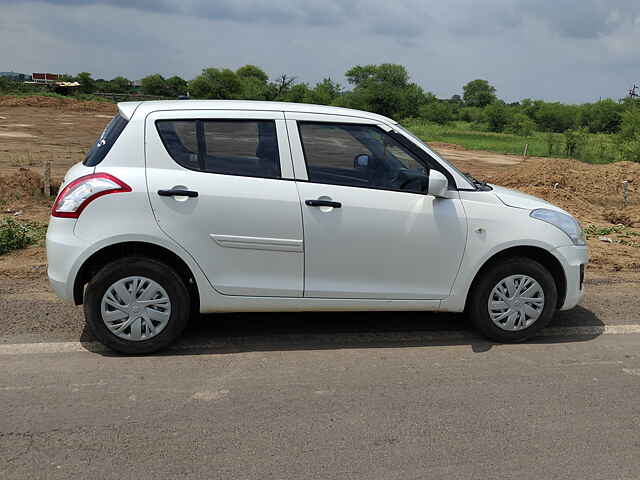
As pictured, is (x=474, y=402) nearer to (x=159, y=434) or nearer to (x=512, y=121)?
(x=159, y=434)

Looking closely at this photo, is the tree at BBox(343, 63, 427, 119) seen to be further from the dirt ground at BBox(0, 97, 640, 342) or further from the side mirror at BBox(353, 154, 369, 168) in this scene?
the side mirror at BBox(353, 154, 369, 168)

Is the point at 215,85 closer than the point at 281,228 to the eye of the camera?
No

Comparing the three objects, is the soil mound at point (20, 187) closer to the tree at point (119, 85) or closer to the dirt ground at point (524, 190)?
the dirt ground at point (524, 190)

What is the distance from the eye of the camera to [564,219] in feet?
17.3

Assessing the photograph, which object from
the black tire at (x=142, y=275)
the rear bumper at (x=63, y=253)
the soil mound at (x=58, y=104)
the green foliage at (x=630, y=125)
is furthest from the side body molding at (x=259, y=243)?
the soil mound at (x=58, y=104)

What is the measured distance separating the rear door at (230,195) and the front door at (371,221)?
0.51 ft

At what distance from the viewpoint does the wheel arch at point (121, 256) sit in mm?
4637

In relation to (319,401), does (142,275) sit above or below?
above

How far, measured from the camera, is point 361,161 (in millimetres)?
5004

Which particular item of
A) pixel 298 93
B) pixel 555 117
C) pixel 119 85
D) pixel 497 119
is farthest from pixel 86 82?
pixel 555 117

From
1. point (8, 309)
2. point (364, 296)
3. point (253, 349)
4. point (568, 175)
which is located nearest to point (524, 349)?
point (364, 296)

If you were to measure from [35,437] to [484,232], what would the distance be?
3383mm

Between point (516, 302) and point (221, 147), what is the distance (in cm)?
260

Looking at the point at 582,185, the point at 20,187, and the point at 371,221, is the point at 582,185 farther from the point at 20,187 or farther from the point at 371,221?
the point at 371,221
